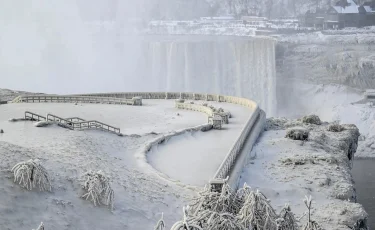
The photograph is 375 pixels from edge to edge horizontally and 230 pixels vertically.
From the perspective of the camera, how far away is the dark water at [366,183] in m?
47.3

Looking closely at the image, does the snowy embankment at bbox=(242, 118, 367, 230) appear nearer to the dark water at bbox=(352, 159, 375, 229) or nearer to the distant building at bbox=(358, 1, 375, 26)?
the dark water at bbox=(352, 159, 375, 229)

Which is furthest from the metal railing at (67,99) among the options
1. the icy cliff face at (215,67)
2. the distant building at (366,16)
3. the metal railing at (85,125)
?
the distant building at (366,16)

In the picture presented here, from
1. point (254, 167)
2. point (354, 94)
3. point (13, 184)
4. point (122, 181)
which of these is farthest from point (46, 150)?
point (354, 94)

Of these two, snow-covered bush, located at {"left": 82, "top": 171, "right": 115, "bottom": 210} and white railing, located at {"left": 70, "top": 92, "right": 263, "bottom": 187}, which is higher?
white railing, located at {"left": 70, "top": 92, "right": 263, "bottom": 187}

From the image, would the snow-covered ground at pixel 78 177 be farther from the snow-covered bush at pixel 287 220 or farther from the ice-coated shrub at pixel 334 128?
the ice-coated shrub at pixel 334 128

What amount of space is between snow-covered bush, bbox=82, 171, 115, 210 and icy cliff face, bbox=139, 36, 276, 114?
69739 mm

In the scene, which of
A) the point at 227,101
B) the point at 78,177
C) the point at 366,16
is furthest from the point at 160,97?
the point at 366,16

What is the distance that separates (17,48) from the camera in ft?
415

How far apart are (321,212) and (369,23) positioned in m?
87.6

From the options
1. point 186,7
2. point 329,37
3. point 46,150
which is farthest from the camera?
point 186,7

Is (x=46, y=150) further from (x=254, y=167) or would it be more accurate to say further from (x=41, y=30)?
(x=41, y=30)

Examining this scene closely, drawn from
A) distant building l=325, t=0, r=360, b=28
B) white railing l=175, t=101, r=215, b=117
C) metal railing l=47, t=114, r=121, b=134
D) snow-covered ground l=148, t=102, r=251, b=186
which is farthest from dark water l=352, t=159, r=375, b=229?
distant building l=325, t=0, r=360, b=28

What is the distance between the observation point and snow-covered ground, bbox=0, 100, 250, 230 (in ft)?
78.8

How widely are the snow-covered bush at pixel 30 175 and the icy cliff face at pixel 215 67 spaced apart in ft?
232
